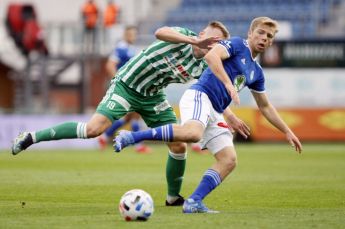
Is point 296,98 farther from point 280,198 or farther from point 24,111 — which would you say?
point 280,198

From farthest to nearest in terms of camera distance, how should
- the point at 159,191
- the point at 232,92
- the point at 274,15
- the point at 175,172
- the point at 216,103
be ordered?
the point at 274,15, the point at 159,191, the point at 175,172, the point at 216,103, the point at 232,92

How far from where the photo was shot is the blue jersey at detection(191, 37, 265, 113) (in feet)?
29.8

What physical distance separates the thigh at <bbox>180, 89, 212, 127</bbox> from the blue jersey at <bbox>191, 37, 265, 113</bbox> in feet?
0.30

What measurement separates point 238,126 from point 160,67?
3.73ft

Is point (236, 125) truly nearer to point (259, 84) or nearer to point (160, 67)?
point (259, 84)

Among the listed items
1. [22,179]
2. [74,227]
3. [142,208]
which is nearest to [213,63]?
[142,208]

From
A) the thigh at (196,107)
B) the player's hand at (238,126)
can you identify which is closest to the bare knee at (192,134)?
the thigh at (196,107)

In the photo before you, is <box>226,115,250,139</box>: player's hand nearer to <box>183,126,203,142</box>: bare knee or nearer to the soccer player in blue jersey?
the soccer player in blue jersey

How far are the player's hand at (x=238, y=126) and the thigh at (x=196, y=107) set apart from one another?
407 millimetres

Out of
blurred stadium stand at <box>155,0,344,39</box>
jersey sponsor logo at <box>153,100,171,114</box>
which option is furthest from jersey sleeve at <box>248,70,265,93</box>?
blurred stadium stand at <box>155,0,344,39</box>

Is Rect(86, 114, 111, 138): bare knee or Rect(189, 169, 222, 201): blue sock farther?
Rect(86, 114, 111, 138): bare knee

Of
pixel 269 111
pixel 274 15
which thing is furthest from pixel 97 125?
pixel 274 15

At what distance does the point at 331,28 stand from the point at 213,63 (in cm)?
2333

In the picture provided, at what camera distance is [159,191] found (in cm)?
1177
